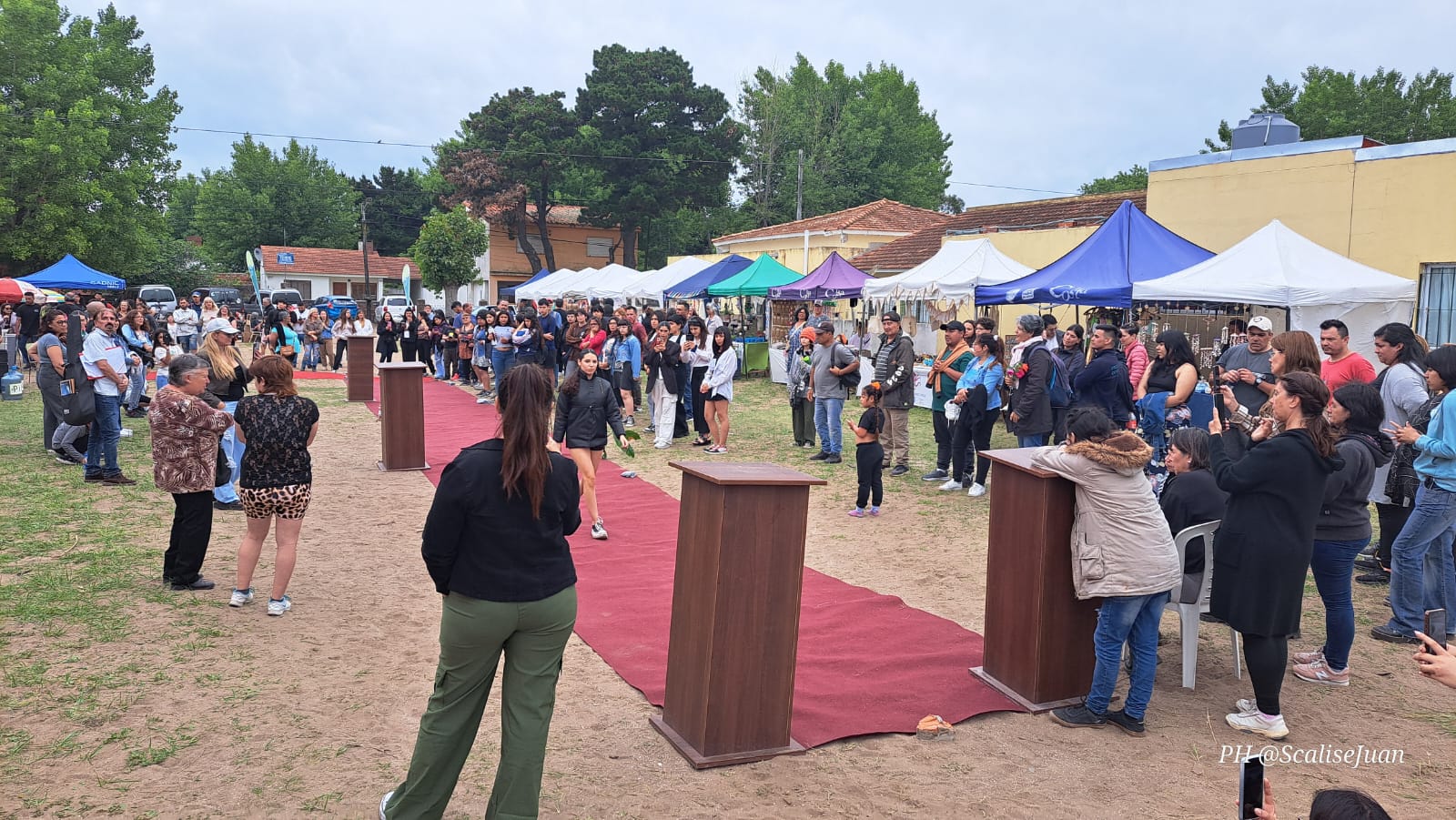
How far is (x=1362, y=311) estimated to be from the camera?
1288 centimetres

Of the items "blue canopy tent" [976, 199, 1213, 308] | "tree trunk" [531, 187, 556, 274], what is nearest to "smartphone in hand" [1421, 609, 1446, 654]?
"blue canopy tent" [976, 199, 1213, 308]

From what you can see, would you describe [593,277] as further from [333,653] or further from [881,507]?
[333,653]

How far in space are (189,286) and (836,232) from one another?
1329 inches

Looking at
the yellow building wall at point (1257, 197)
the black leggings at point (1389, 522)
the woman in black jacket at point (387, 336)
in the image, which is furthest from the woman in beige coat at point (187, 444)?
the woman in black jacket at point (387, 336)

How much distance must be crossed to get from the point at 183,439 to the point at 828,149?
52075 mm

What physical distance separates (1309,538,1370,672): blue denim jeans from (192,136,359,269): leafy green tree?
66732 millimetres

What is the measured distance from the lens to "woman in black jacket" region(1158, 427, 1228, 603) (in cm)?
497

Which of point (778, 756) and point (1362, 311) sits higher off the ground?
point (1362, 311)

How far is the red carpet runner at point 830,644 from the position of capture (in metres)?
4.66

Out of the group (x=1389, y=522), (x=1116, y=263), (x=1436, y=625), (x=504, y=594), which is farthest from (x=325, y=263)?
(x=1436, y=625)

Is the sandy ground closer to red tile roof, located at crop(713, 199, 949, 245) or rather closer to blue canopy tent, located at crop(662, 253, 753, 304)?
blue canopy tent, located at crop(662, 253, 753, 304)

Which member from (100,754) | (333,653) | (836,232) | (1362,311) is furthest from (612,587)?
(836,232)

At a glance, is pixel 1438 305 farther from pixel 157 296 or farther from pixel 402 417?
pixel 157 296

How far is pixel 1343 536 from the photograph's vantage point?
16.1 feet
